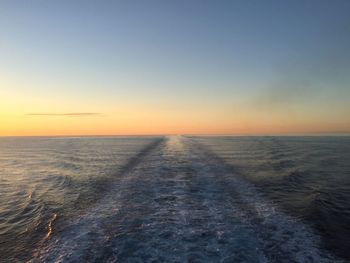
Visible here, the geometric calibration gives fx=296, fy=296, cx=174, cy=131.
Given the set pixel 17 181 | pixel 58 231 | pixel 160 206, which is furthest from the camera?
pixel 17 181

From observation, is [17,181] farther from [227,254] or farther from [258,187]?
[227,254]

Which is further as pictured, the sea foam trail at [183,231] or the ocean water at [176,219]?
the ocean water at [176,219]

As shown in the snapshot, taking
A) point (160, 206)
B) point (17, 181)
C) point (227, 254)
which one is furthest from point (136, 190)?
point (17, 181)

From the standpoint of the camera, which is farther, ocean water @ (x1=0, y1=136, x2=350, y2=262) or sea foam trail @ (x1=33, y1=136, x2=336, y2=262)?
ocean water @ (x1=0, y1=136, x2=350, y2=262)

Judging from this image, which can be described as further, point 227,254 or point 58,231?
point 58,231

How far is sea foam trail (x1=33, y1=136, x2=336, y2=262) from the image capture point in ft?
32.0

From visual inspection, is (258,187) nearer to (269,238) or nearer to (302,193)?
(302,193)

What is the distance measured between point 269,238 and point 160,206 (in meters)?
6.18

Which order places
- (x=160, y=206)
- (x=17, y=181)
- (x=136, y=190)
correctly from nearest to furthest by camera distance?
1. (x=160, y=206)
2. (x=136, y=190)
3. (x=17, y=181)

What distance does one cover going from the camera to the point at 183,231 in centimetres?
1178

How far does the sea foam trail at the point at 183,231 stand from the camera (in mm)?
9750

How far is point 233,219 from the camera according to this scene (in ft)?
43.5

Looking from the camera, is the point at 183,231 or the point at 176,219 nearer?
the point at 183,231

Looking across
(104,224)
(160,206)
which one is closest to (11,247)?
(104,224)
